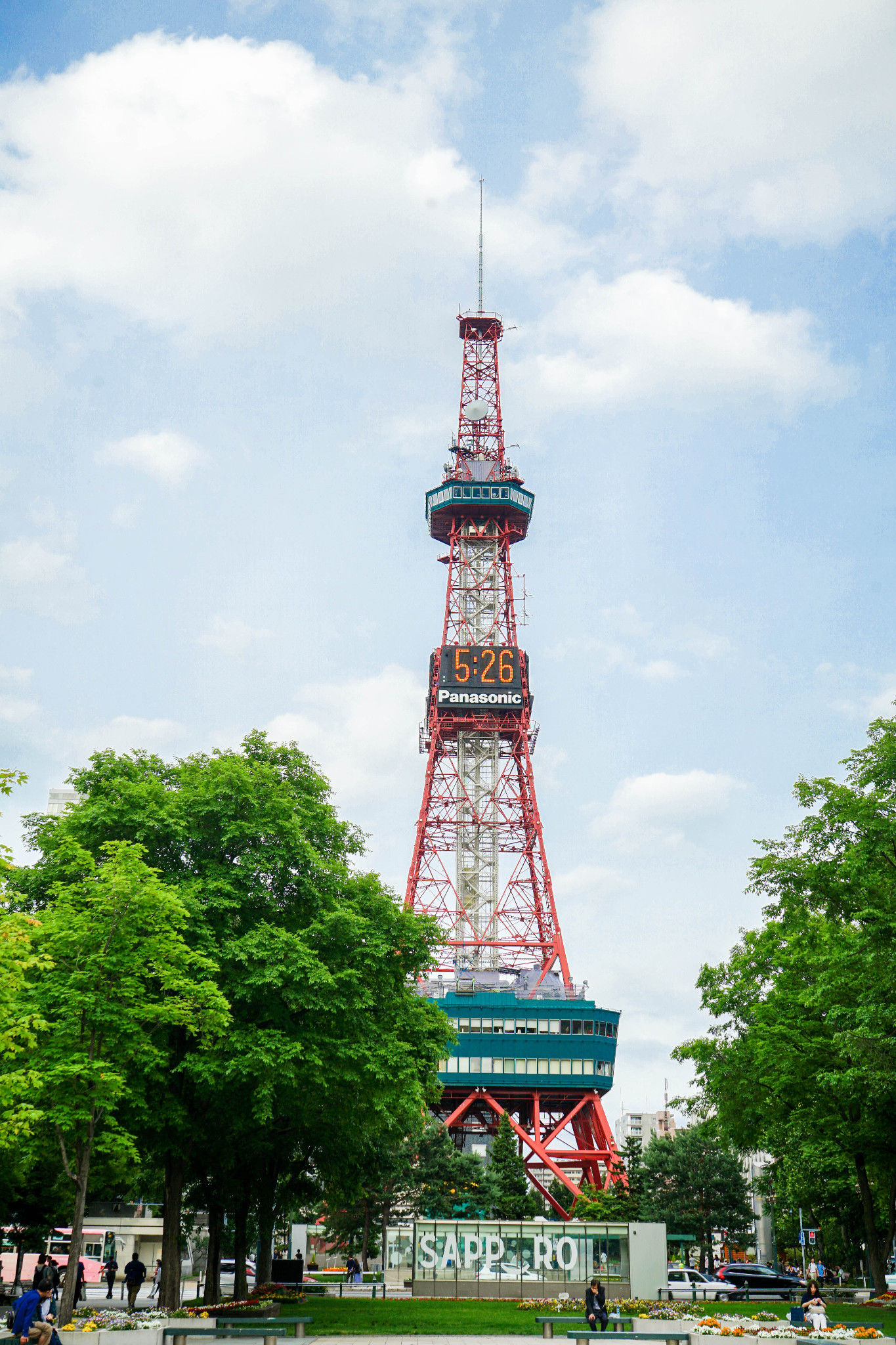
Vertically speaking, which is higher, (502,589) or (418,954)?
(502,589)

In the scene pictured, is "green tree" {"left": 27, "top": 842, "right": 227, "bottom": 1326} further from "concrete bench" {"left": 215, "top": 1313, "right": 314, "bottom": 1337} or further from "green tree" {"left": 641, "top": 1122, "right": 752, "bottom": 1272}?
"green tree" {"left": 641, "top": 1122, "right": 752, "bottom": 1272}

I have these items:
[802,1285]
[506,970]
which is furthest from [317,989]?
[506,970]

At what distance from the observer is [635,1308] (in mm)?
40906

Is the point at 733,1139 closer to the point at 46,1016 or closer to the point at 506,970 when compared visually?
the point at 46,1016

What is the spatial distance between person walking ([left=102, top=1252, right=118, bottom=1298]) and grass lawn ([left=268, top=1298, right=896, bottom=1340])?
1168 centimetres

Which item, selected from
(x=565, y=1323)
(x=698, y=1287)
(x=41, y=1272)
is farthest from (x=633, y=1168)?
(x=41, y=1272)

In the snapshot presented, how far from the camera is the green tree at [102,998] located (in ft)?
91.6

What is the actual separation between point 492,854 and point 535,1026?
17856 mm

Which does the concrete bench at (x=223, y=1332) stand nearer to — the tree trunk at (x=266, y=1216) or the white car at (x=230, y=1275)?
the tree trunk at (x=266, y=1216)

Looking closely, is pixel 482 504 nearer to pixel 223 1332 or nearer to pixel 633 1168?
pixel 633 1168

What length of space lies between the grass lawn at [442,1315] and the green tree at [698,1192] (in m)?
38.3

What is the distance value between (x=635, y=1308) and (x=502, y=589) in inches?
3474

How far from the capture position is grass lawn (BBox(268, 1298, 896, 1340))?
117 ft

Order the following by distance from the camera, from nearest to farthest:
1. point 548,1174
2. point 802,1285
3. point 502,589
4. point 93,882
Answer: point 93,882, point 802,1285, point 502,589, point 548,1174
